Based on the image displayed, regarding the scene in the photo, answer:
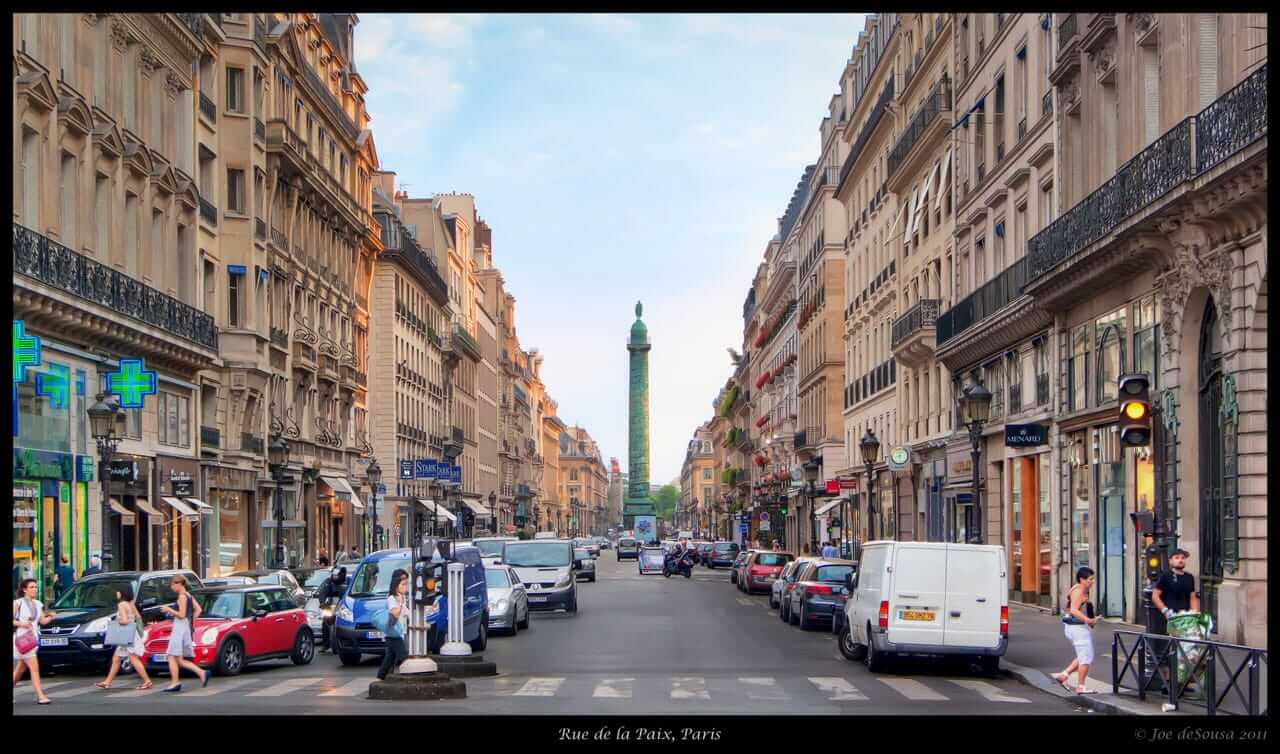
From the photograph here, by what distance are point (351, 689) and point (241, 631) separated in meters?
3.72

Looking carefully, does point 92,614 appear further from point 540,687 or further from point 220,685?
point 540,687

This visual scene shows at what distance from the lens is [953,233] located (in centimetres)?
5234

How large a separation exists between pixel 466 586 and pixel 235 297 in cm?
2933

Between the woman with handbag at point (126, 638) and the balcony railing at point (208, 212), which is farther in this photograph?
the balcony railing at point (208, 212)

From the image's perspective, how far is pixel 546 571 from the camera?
4375cm

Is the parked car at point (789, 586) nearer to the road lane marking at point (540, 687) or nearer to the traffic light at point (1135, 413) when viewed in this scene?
the road lane marking at point (540, 687)

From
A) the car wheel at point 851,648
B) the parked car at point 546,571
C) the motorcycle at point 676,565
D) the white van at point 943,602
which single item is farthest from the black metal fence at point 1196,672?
the motorcycle at point 676,565

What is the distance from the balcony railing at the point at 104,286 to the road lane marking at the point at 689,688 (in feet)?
56.4

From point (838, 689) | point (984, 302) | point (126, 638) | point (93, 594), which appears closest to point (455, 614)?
→ point (126, 638)

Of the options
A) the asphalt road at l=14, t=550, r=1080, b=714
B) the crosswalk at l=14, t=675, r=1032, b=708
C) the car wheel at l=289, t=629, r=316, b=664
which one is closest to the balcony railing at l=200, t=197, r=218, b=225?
the asphalt road at l=14, t=550, r=1080, b=714

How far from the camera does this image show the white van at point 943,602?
2509 cm

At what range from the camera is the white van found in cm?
2509

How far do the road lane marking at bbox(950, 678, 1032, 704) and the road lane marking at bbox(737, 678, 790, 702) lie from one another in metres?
2.68

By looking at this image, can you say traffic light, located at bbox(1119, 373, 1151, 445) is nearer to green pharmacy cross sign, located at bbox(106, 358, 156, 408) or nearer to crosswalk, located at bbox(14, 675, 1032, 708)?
crosswalk, located at bbox(14, 675, 1032, 708)
